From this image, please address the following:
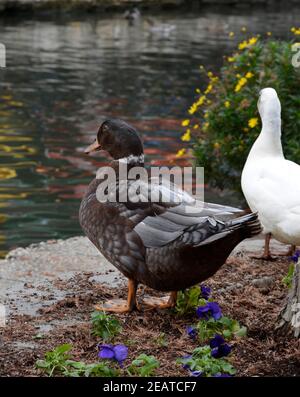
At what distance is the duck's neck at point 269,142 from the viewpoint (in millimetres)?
5453

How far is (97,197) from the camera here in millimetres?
4625

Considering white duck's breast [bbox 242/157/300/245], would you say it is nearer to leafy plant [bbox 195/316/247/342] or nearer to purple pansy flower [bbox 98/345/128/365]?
leafy plant [bbox 195/316/247/342]

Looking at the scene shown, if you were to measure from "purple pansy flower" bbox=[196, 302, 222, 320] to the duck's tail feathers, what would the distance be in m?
0.40

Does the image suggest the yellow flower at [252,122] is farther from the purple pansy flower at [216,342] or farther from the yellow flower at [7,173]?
the purple pansy flower at [216,342]

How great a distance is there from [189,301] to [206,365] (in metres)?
0.98

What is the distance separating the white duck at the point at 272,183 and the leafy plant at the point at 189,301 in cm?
65

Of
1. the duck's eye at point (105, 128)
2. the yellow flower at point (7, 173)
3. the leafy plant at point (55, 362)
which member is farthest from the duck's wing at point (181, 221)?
the yellow flower at point (7, 173)

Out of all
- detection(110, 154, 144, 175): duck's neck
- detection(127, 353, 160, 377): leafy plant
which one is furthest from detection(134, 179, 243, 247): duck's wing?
detection(127, 353, 160, 377): leafy plant

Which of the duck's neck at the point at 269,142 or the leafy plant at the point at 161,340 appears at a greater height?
the duck's neck at the point at 269,142

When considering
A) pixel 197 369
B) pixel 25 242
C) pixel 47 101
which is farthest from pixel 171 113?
pixel 197 369

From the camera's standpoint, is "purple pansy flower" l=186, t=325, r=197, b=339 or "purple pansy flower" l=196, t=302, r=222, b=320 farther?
"purple pansy flower" l=196, t=302, r=222, b=320

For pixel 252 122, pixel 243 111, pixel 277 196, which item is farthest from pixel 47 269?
pixel 243 111

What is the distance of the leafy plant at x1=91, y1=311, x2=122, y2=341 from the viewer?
13.6 feet

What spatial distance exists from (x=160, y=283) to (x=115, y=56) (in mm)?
15915
